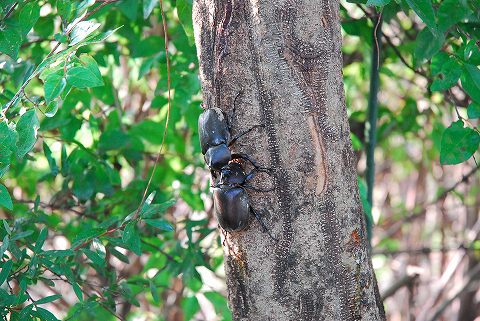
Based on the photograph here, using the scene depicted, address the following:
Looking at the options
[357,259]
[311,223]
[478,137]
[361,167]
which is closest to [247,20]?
[311,223]

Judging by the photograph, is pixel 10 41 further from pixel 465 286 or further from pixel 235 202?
pixel 465 286

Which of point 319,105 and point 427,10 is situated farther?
point 427,10

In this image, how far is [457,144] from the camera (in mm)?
1775

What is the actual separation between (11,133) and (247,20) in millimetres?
531

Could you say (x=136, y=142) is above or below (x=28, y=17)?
below

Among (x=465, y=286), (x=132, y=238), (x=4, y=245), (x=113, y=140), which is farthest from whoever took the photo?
(x=465, y=286)

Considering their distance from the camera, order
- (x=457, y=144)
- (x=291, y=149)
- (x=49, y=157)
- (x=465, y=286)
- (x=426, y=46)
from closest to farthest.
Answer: (x=291, y=149) < (x=457, y=144) < (x=426, y=46) < (x=49, y=157) < (x=465, y=286)

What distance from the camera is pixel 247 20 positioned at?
4.46 ft

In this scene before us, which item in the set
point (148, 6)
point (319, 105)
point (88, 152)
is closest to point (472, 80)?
point (319, 105)

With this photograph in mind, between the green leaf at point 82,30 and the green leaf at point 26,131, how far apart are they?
0.18 m

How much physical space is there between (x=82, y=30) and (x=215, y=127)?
0.36 m

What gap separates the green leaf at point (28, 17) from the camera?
171cm

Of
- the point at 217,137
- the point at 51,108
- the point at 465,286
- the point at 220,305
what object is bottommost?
the point at 465,286

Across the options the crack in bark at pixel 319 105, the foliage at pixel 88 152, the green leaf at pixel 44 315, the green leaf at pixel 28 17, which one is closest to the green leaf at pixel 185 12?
the foliage at pixel 88 152
